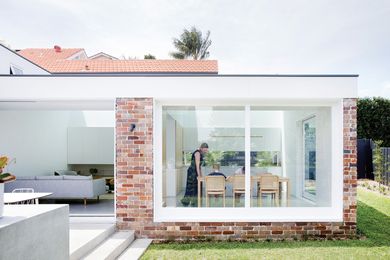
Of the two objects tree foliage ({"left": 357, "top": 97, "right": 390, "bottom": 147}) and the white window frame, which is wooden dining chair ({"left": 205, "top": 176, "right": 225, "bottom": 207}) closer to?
the white window frame

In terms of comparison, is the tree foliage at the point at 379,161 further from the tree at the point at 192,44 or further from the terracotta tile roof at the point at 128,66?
the tree at the point at 192,44

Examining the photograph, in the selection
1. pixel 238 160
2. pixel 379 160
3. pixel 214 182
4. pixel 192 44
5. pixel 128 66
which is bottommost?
pixel 214 182

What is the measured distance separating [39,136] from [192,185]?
6.80m

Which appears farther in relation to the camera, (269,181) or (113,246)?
(269,181)

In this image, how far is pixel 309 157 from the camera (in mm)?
8320

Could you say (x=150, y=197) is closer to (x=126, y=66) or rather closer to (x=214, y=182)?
(x=214, y=182)

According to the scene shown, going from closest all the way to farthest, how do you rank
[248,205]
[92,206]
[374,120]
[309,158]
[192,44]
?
[248,205] < [309,158] < [92,206] < [374,120] < [192,44]

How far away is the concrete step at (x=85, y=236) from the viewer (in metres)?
5.90

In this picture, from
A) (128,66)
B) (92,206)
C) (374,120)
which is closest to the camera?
(92,206)

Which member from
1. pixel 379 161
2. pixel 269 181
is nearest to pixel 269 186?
pixel 269 181

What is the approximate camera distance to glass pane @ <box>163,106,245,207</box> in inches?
319

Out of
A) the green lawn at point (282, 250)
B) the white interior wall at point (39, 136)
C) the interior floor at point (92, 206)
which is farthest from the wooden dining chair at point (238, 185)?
the white interior wall at point (39, 136)

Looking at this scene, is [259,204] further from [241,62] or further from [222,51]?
[222,51]

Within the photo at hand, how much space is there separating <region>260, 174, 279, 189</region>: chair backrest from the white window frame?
12.9 inches
